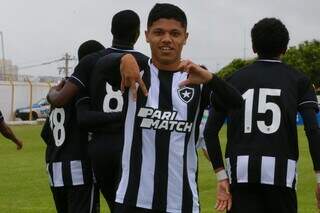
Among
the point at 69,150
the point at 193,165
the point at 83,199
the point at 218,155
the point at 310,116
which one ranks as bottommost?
the point at 83,199

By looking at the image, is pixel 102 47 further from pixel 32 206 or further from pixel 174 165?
pixel 32 206

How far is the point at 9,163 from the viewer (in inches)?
764

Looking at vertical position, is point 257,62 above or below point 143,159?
above

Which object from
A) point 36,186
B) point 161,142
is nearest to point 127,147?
point 161,142

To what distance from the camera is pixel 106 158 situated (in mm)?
5930

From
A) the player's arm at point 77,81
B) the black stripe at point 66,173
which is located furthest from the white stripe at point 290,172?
the black stripe at point 66,173

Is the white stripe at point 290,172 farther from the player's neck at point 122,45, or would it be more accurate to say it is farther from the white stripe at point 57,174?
the white stripe at point 57,174

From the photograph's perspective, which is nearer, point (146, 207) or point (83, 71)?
point (146, 207)

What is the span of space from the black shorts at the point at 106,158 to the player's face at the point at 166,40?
1.55 meters

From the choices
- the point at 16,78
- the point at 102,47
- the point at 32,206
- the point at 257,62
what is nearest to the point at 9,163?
the point at 32,206

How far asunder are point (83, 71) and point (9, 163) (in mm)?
13957

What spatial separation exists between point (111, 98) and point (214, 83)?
1.74m

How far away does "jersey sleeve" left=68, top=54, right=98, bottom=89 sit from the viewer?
5.95m

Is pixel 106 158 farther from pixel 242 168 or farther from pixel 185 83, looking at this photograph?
pixel 185 83
